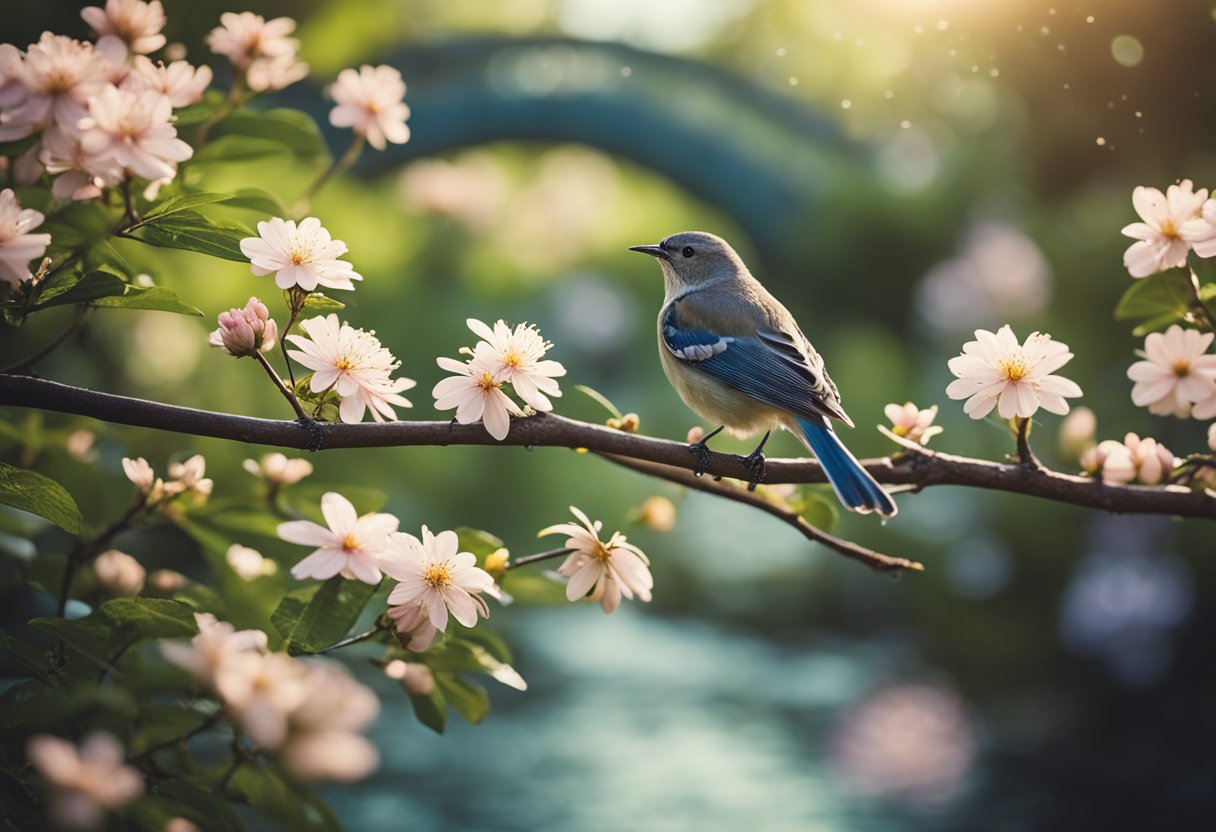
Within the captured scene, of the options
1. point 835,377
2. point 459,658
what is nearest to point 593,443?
point 459,658

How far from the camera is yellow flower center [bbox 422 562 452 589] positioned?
1.36 feet

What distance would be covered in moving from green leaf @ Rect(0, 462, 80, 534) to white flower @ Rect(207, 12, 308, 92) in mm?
243

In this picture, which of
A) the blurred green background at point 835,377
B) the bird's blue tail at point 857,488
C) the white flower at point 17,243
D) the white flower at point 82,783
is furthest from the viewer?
the blurred green background at point 835,377

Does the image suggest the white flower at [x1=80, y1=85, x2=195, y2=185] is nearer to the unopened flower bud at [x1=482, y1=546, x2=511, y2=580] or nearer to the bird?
the unopened flower bud at [x1=482, y1=546, x2=511, y2=580]

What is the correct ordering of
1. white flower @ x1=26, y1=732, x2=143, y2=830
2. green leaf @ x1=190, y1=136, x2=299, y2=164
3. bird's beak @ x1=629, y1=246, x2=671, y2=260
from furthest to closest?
bird's beak @ x1=629, y1=246, x2=671, y2=260
green leaf @ x1=190, y1=136, x2=299, y2=164
white flower @ x1=26, y1=732, x2=143, y2=830

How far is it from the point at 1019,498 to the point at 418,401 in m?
0.91

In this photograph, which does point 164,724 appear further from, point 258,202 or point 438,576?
point 258,202

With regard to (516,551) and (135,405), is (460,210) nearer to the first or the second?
(516,551)

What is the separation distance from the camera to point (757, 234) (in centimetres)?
198

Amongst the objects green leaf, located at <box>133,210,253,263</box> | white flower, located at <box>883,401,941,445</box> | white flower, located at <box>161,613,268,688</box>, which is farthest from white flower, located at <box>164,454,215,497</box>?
white flower, located at <box>883,401,941,445</box>

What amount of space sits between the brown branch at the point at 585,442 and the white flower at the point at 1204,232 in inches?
4.1

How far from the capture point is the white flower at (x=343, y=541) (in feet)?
1.31

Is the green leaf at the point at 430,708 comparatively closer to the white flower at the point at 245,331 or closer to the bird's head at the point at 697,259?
the white flower at the point at 245,331

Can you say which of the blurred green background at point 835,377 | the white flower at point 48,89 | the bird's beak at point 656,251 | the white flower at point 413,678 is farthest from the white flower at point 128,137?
the blurred green background at point 835,377
